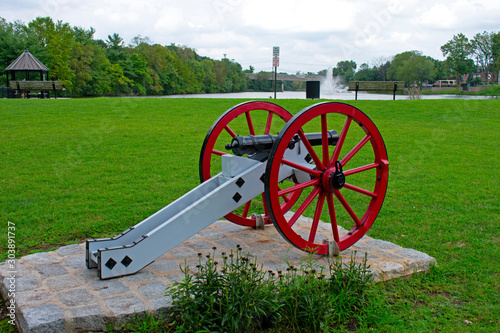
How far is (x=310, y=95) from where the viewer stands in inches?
828

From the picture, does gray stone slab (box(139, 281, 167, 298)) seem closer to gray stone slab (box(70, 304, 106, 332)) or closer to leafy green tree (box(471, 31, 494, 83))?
gray stone slab (box(70, 304, 106, 332))

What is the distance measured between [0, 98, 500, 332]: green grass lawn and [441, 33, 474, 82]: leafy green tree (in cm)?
4064

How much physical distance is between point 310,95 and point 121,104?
336 inches

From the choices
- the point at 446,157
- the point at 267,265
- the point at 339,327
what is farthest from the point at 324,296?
the point at 446,157

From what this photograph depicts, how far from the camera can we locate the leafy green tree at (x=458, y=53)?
50341 millimetres

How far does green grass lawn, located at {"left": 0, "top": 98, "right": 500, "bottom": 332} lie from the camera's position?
371 cm

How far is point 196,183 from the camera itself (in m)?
7.14

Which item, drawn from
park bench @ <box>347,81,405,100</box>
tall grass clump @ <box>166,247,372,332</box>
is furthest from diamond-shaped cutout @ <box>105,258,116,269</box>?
park bench @ <box>347,81,405,100</box>

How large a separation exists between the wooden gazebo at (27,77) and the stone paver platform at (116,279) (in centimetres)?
2014

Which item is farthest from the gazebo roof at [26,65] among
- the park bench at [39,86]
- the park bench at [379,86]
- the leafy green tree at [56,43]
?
the park bench at [379,86]

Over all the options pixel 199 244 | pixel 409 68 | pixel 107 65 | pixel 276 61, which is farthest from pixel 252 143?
pixel 107 65

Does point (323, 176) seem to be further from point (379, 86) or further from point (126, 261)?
point (379, 86)

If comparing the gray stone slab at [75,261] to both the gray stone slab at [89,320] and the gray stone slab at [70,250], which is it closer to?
the gray stone slab at [70,250]

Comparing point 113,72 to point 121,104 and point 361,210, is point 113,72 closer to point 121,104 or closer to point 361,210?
point 121,104
